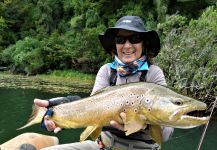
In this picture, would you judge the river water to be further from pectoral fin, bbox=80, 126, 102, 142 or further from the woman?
pectoral fin, bbox=80, 126, 102, 142

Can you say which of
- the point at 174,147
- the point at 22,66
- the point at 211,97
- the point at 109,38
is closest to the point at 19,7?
the point at 22,66

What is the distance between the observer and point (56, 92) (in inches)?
906

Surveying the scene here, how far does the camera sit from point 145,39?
4.08 m

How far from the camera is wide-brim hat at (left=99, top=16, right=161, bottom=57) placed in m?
3.90

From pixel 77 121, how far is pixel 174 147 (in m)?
9.56

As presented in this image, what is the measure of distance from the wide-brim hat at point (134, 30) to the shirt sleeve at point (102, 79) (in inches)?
15.9

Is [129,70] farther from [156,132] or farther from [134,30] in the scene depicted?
[156,132]

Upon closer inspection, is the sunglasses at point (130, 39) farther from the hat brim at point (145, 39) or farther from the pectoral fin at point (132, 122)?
the pectoral fin at point (132, 122)

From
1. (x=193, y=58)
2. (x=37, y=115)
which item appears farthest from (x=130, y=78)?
(x=193, y=58)

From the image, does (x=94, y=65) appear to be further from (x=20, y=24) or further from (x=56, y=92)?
(x=20, y=24)

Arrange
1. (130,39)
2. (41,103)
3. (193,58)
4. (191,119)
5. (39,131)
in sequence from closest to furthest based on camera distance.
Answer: (191,119) < (41,103) < (130,39) < (39,131) < (193,58)

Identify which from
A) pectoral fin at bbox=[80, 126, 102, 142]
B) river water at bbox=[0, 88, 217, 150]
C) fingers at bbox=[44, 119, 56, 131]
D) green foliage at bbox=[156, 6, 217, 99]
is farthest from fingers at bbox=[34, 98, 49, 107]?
green foliage at bbox=[156, 6, 217, 99]

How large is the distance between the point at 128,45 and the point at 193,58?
1518 centimetres

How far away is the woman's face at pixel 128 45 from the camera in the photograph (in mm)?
3918
